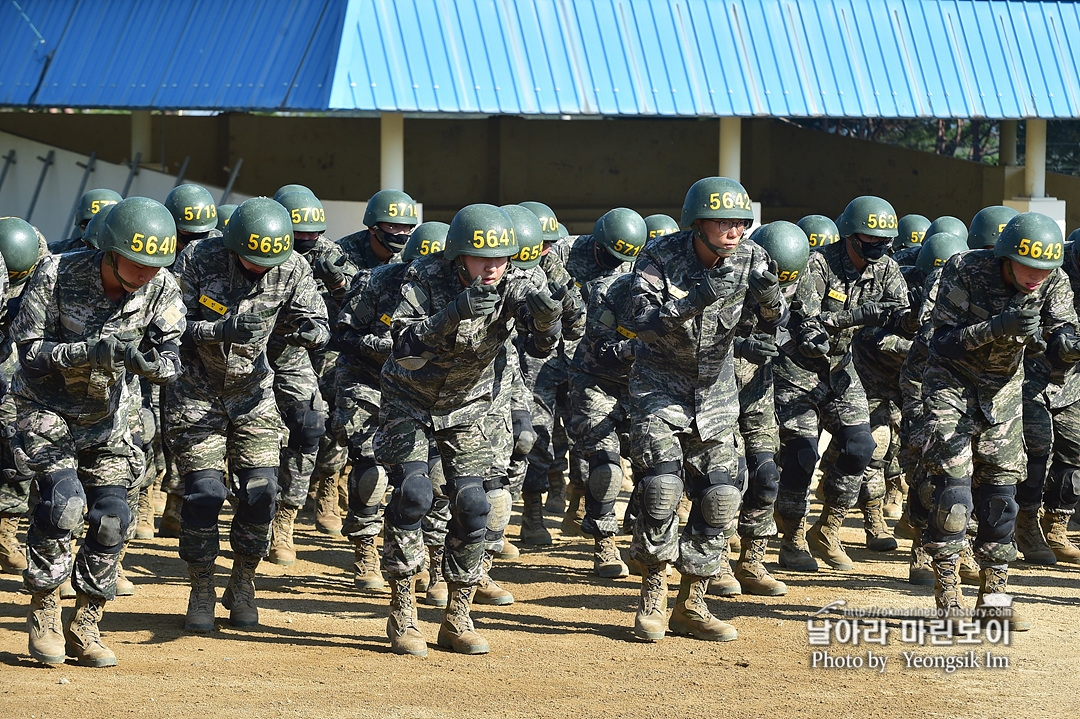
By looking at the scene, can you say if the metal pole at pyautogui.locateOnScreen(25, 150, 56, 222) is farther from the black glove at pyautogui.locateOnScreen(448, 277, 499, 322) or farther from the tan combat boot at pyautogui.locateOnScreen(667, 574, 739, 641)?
the tan combat boot at pyautogui.locateOnScreen(667, 574, 739, 641)

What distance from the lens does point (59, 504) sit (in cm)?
640

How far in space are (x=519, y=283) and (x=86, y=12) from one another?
48.7ft

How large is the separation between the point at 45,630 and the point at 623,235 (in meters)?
4.94

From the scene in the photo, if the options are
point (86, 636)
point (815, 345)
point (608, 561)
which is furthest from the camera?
point (608, 561)

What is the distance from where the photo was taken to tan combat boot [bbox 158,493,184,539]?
10.1 m

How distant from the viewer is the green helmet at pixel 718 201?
7297 mm

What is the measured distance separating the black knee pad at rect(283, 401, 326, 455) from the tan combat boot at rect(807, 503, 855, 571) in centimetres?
353

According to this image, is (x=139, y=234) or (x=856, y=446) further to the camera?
(x=856, y=446)

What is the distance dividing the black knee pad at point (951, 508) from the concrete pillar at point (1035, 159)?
1452 cm

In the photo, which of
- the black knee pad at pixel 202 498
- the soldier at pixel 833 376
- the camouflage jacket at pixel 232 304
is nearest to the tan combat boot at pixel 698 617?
the soldier at pixel 833 376

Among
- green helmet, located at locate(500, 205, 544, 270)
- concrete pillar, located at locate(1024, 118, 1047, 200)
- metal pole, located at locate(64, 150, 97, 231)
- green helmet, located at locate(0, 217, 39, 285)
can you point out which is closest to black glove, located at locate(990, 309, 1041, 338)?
green helmet, located at locate(500, 205, 544, 270)

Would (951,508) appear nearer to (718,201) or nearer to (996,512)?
(996,512)

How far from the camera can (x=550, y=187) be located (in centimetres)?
2766

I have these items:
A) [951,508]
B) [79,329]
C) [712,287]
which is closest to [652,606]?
[951,508]
